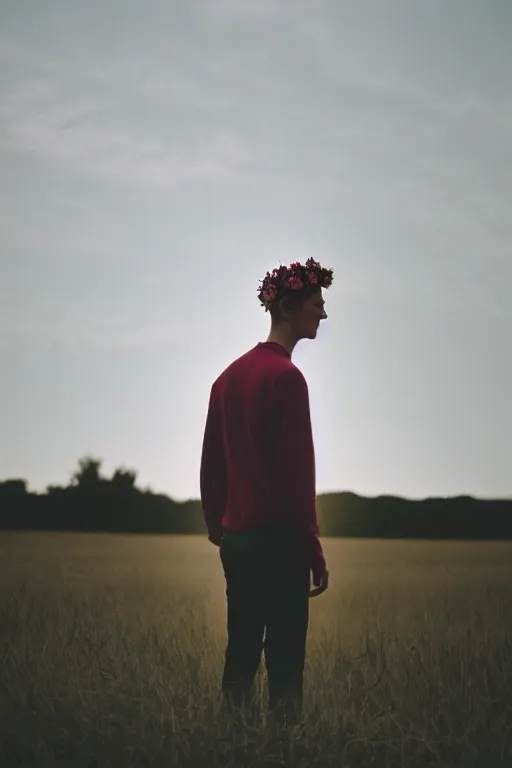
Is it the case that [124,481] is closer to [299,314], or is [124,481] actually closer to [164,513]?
[164,513]

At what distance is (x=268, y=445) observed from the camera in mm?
5277

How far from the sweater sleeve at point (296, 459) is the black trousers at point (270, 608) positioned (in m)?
0.11

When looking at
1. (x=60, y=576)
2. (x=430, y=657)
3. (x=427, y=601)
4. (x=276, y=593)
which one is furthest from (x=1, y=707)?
(x=60, y=576)

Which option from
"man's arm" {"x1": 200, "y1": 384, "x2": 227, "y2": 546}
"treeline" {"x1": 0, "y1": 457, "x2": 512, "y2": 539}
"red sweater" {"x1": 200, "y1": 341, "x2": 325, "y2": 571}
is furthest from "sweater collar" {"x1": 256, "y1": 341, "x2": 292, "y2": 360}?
"treeline" {"x1": 0, "y1": 457, "x2": 512, "y2": 539}

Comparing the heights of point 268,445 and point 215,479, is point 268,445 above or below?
above

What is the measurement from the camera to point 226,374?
5621 mm

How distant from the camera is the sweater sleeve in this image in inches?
→ 203

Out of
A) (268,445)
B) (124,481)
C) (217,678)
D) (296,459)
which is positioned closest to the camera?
(296,459)

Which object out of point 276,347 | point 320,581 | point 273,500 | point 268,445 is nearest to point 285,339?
point 276,347

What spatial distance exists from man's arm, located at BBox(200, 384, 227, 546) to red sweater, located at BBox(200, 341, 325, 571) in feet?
0.34

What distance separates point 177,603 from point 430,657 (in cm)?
361

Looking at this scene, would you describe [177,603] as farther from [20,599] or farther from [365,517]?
[365,517]

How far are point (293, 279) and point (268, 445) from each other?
0.86 metres

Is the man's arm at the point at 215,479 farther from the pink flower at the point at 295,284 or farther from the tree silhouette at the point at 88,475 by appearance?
the tree silhouette at the point at 88,475
